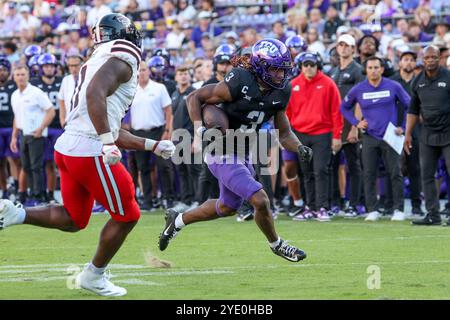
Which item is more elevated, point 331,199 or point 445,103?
point 445,103

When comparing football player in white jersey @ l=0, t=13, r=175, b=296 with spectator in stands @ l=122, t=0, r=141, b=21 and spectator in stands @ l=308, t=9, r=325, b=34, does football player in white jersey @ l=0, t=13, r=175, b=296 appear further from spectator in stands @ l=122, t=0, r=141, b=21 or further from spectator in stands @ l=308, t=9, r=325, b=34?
spectator in stands @ l=122, t=0, r=141, b=21

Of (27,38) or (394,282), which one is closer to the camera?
(394,282)

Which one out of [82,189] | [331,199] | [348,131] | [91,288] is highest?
[82,189]

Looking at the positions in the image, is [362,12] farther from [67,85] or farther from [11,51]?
[11,51]

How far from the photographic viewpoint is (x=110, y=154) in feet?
21.7

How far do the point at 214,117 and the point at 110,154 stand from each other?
8.72 feet

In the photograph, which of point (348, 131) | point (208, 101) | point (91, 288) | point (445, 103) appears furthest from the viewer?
point (348, 131)

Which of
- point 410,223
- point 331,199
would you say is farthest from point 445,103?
point 331,199

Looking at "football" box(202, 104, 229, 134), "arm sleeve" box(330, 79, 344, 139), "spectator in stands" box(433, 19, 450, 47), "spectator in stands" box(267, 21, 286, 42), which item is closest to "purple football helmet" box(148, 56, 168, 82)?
"spectator in stands" box(267, 21, 286, 42)

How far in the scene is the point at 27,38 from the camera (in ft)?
76.8

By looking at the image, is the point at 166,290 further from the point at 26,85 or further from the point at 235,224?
the point at 26,85

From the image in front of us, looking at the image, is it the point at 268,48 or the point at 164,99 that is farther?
the point at 164,99

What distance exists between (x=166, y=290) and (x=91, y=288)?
0.51 meters

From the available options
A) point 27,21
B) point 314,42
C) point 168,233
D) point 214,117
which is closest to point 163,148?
point 214,117
